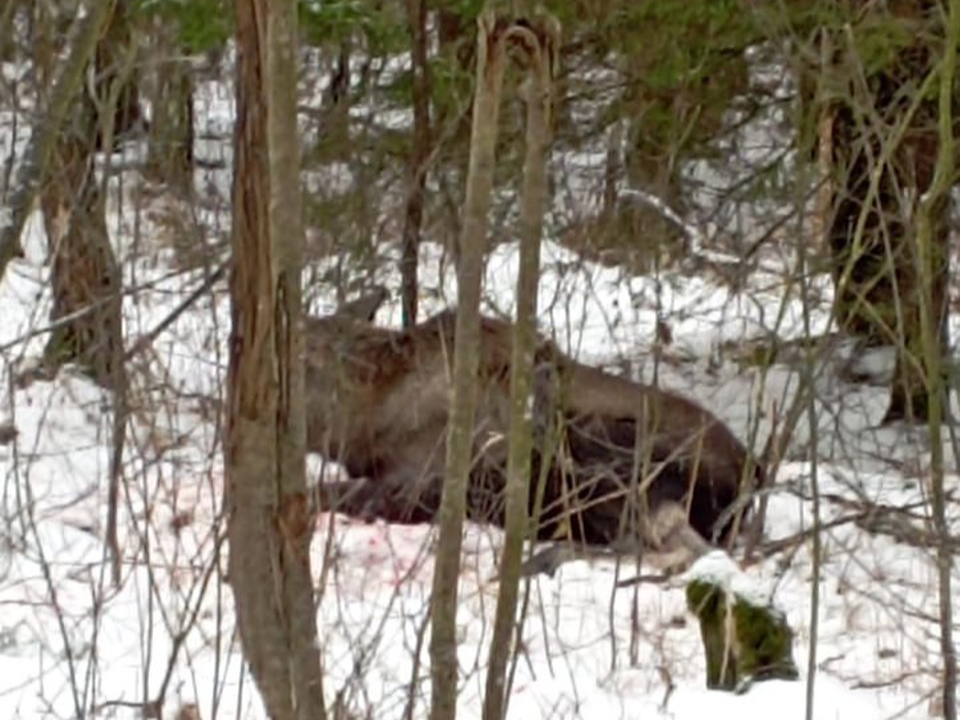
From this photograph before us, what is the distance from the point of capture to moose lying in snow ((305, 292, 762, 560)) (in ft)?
22.5

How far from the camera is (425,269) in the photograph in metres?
11.7

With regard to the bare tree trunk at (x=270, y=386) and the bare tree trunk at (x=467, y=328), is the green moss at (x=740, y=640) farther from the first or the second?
the bare tree trunk at (x=467, y=328)

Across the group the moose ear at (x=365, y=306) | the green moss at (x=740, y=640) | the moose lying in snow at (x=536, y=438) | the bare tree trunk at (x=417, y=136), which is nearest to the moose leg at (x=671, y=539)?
the moose lying in snow at (x=536, y=438)

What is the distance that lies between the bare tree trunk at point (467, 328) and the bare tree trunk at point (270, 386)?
0.68 feet

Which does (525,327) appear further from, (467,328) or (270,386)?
(270,386)

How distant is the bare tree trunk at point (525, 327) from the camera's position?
302 centimetres

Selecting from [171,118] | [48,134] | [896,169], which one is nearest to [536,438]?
[896,169]

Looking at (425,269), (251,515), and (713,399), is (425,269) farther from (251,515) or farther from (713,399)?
(251,515)

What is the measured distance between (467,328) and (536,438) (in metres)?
3.88

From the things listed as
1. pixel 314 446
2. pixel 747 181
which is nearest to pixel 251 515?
pixel 314 446

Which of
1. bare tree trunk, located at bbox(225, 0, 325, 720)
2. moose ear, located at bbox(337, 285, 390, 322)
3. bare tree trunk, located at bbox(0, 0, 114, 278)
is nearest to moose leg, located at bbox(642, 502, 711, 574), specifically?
moose ear, located at bbox(337, 285, 390, 322)

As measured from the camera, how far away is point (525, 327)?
126 inches

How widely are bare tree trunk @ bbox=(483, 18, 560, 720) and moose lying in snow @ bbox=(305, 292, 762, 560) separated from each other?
269 cm

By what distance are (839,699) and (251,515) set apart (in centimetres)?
273
